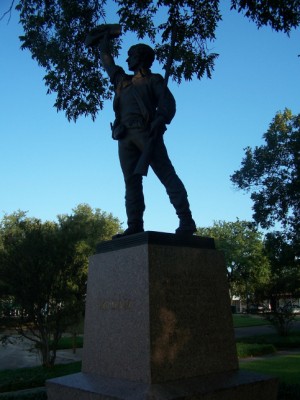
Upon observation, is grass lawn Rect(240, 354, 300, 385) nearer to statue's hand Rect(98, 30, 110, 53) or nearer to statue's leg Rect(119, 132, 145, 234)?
statue's leg Rect(119, 132, 145, 234)

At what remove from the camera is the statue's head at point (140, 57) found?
19.8 ft

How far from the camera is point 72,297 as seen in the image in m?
15.8

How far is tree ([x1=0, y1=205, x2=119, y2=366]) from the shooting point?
49.7 ft

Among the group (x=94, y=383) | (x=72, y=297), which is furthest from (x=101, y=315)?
(x=72, y=297)

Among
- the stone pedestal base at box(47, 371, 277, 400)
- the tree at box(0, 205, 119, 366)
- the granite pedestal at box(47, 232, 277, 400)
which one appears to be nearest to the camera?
the stone pedestal base at box(47, 371, 277, 400)

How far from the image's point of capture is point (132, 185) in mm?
5855

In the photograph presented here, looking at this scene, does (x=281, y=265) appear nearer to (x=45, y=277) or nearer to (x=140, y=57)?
(x=45, y=277)

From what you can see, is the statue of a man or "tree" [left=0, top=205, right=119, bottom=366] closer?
the statue of a man

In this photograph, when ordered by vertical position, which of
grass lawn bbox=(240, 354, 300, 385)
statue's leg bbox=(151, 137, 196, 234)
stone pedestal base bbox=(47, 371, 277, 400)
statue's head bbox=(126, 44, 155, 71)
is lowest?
grass lawn bbox=(240, 354, 300, 385)

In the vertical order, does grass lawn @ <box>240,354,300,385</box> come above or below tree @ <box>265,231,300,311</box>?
below

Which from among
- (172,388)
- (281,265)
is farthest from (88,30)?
(281,265)

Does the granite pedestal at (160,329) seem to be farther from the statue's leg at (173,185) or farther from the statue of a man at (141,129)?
the statue of a man at (141,129)

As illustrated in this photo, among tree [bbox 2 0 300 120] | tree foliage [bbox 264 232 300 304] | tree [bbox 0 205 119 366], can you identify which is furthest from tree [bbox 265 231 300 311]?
tree [bbox 2 0 300 120]

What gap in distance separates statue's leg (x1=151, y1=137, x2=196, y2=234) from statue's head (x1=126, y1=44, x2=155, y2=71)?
1.09 meters
